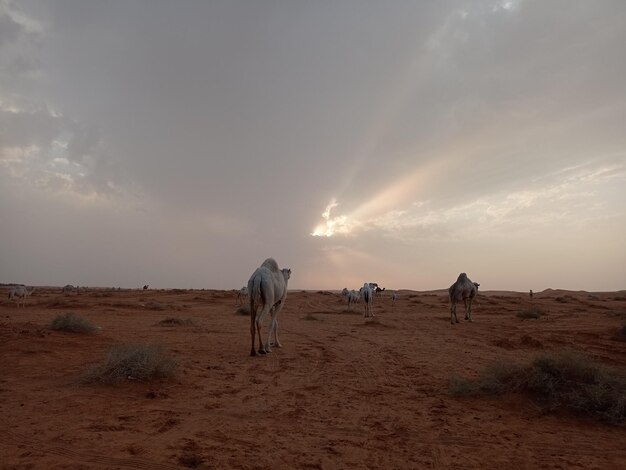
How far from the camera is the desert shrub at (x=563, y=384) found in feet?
20.4

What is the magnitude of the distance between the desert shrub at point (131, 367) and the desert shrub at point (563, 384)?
5.63 m

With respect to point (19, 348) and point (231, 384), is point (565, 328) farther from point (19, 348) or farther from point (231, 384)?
point (19, 348)

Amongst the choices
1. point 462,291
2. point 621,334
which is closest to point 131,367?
point 621,334

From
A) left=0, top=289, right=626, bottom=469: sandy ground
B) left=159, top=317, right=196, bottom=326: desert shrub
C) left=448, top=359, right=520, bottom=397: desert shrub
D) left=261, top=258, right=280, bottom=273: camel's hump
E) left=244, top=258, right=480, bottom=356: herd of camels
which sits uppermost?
left=261, top=258, right=280, bottom=273: camel's hump

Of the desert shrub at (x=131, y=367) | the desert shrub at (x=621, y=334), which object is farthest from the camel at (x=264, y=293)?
the desert shrub at (x=621, y=334)

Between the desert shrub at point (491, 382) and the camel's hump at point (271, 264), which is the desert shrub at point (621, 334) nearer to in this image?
the desert shrub at point (491, 382)

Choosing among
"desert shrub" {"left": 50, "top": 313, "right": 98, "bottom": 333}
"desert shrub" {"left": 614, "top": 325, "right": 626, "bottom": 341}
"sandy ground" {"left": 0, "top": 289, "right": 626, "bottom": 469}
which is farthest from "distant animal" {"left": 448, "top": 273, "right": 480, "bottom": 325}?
"desert shrub" {"left": 50, "top": 313, "right": 98, "bottom": 333}

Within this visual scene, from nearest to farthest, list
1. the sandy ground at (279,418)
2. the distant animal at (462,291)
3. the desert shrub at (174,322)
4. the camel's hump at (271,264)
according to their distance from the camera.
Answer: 1. the sandy ground at (279,418)
2. the camel's hump at (271,264)
3. the desert shrub at (174,322)
4. the distant animal at (462,291)

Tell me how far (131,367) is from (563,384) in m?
7.86

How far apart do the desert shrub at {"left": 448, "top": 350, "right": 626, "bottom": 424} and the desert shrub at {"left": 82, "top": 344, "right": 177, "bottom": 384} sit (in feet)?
18.5

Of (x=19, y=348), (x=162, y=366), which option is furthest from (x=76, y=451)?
(x=19, y=348)

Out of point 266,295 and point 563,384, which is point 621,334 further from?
point 266,295

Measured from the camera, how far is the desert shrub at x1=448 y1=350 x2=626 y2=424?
6230mm

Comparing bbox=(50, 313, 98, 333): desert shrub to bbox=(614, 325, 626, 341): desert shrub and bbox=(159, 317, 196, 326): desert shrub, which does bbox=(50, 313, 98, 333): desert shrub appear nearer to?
bbox=(159, 317, 196, 326): desert shrub
